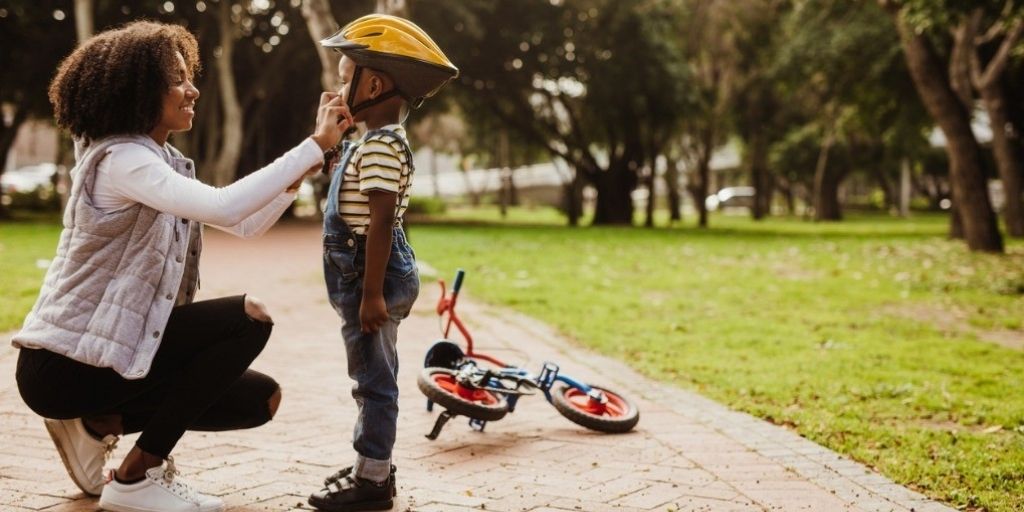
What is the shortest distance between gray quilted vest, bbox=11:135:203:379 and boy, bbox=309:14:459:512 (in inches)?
23.5

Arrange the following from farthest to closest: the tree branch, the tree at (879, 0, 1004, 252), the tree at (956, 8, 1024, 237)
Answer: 1. the tree at (956, 8, 1024, 237)
2. the tree at (879, 0, 1004, 252)
3. the tree branch

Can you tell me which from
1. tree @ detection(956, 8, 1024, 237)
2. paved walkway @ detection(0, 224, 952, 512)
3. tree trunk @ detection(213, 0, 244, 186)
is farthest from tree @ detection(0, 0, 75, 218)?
paved walkway @ detection(0, 224, 952, 512)

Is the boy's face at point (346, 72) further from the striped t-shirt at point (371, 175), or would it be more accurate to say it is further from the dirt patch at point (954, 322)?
the dirt patch at point (954, 322)

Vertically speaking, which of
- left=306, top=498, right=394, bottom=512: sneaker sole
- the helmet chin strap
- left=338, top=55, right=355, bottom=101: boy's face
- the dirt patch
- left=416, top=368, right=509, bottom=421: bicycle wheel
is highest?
left=338, top=55, right=355, bottom=101: boy's face

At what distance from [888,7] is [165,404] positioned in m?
16.1

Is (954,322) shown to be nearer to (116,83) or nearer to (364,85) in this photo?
(364,85)

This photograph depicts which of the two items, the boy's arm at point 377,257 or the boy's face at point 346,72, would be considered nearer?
the boy's arm at point 377,257

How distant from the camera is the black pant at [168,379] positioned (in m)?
3.22

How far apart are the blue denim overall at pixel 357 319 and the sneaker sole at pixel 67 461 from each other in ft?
3.17

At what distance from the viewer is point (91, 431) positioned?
11.6 ft

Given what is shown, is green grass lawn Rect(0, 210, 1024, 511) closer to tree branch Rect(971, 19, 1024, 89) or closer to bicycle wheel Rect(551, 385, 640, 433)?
bicycle wheel Rect(551, 385, 640, 433)

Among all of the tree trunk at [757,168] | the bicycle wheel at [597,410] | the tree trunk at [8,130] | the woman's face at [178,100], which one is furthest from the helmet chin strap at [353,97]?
the tree trunk at [757,168]

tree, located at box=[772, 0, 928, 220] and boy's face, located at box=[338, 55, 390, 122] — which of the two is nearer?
boy's face, located at box=[338, 55, 390, 122]

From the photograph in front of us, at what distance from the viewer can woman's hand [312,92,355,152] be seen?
3287 millimetres
